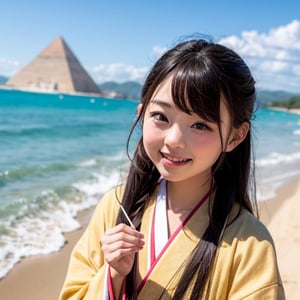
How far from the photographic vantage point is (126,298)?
1.17 metres

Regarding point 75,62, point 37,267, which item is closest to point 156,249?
point 37,267

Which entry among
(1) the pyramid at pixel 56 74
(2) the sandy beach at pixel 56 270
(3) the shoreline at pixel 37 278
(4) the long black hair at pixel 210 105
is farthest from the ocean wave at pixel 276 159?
(1) the pyramid at pixel 56 74

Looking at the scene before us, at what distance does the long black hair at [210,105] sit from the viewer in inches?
45.8

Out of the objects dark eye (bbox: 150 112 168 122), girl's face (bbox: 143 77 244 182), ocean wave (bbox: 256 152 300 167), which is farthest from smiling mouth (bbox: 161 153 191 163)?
ocean wave (bbox: 256 152 300 167)

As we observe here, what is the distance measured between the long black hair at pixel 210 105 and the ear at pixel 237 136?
0.02 meters

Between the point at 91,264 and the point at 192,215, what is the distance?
358 millimetres

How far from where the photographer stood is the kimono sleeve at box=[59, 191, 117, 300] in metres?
1.18

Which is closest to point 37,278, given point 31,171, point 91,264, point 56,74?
point 91,264

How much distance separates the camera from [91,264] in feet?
4.32

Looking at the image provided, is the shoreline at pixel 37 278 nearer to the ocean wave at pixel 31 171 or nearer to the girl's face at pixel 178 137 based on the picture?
the girl's face at pixel 178 137

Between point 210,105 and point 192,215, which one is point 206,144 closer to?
point 210,105

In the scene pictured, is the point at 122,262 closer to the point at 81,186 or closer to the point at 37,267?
the point at 37,267

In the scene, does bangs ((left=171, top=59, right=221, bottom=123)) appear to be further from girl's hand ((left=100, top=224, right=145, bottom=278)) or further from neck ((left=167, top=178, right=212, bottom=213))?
girl's hand ((left=100, top=224, right=145, bottom=278))

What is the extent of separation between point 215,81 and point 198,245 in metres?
0.48
